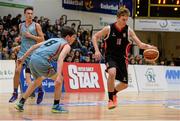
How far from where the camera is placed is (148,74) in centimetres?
1967

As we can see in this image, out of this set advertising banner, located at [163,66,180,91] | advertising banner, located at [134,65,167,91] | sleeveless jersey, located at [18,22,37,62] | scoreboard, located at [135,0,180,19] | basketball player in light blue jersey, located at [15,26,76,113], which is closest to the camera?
basketball player in light blue jersey, located at [15,26,76,113]

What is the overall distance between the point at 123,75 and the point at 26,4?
14592 millimetres

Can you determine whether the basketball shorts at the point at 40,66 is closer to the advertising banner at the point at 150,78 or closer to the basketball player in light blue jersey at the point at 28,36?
the basketball player in light blue jersey at the point at 28,36

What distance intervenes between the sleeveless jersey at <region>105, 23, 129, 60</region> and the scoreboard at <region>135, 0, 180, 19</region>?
1932cm

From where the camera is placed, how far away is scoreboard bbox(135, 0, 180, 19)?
28453 mm

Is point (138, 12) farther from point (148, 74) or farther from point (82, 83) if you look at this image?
point (82, 83)

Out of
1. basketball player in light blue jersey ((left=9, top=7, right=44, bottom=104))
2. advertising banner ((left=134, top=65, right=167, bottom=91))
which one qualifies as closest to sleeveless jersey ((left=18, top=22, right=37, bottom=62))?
basketball player in light blue jersey ((left=9, top=7, right=44, bottom=104))

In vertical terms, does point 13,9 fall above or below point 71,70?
above

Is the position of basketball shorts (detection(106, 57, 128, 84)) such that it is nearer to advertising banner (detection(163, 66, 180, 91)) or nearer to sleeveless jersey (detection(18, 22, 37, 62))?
sleeveless jersey (detection(18, 22, 37, 62))

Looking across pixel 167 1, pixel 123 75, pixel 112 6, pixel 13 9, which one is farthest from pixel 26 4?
pixel 123 75

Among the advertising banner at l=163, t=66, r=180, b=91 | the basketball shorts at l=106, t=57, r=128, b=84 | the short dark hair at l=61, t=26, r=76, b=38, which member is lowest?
the advertising banner at l=163, t=66, r=180, b=91

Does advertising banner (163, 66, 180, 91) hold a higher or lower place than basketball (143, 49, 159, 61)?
lower

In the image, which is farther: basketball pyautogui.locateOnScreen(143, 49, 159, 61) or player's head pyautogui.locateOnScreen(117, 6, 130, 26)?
basketball pyautogui.locateOnScreen(143, 49, 159, 61)

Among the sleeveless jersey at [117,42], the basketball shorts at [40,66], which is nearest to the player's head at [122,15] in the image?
the sleeveless jersey at [117,42]
